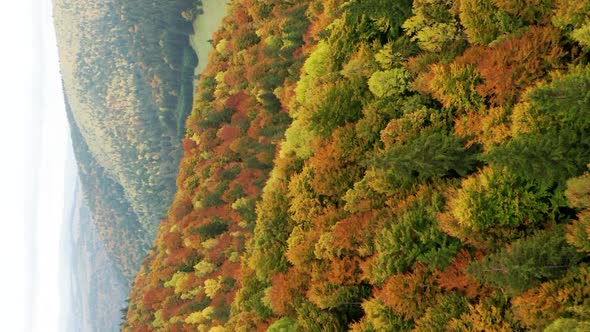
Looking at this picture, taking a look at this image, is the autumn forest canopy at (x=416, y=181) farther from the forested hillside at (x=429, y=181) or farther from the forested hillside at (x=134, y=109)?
the forested hillside at (x=134, y=109)

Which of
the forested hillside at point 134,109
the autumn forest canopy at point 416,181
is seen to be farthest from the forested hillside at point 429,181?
the forested hillside at point 134,109

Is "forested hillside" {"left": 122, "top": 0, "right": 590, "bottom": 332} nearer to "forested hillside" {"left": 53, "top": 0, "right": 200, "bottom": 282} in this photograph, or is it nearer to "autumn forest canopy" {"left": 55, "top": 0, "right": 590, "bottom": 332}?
"autumn forest canopy" {"left": 55, "top": 0, "right": 590, "bottom": 332}

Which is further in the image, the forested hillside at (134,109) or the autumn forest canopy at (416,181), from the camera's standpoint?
the forested hillside at (134,109)

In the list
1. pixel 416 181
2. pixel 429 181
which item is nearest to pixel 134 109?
pixel 416 181

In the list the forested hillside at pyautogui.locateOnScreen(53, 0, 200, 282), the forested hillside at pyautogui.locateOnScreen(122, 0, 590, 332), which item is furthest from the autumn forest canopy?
the forested hillside at pyautogui.locateOnScreen(53, 0, 200, 282)

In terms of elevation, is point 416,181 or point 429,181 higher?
point 416,181

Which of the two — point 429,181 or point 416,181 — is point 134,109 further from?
point 429,181
